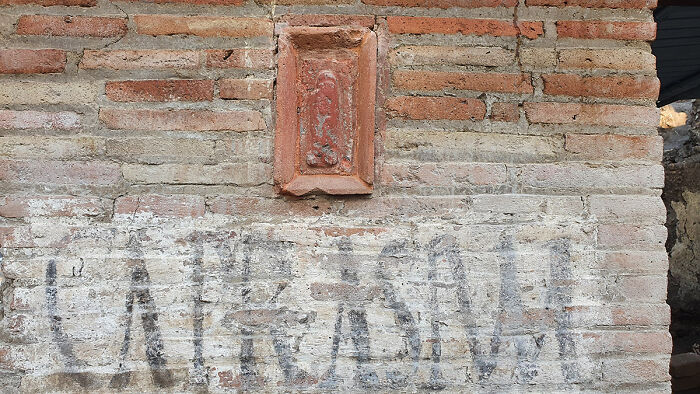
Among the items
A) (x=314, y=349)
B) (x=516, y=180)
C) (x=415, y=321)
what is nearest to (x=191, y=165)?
(x=314, y=349)

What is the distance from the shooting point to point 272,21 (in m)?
1.99

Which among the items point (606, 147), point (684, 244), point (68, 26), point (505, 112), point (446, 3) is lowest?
point (684, 244)

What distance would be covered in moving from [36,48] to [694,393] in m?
5.16

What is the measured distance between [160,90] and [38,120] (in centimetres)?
40

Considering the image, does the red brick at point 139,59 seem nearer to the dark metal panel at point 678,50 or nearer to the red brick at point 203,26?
the red brick at point 203,26

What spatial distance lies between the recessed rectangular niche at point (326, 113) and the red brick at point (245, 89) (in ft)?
0.15

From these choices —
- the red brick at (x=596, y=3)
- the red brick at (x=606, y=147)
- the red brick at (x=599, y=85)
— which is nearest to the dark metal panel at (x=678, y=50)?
the red brick at (x=596, y=3)

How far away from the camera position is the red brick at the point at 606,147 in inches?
79.1

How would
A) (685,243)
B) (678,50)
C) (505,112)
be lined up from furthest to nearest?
(685,243) < (678,50) < (505,112)

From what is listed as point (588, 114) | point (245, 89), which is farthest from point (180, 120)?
point (588, 114)

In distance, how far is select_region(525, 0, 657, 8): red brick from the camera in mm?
2039

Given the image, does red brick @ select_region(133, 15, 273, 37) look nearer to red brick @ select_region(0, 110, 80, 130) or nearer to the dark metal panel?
red brick @ select_region(0, 110, 80, 130)

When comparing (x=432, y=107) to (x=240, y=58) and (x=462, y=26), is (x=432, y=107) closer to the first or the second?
(x=462, y=26)

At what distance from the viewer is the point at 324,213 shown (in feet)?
6.40
